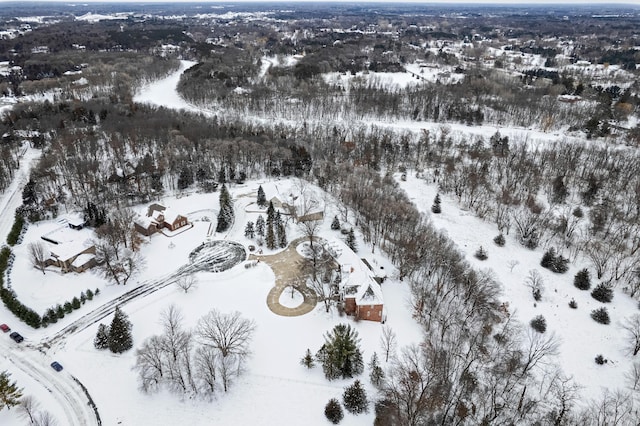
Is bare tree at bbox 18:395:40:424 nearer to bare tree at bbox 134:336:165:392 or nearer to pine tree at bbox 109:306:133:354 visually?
pine tree at bbox 109:306:133:354

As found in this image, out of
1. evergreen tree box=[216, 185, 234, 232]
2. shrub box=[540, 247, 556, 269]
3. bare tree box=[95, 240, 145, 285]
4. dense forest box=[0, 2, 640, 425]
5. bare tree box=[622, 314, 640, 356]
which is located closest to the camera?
dense forest box=[0, 2, 640, 425]

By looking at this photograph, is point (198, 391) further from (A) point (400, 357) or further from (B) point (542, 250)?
(B) point (542, 250)

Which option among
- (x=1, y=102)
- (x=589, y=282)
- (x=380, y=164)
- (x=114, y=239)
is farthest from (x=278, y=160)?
(x=1, y=102)

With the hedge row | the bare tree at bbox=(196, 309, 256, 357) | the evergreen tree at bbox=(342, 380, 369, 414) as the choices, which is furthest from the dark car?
the evergreen tree at bbox=(342, 380, 369, 414)

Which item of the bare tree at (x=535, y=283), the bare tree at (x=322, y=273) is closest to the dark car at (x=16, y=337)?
the bare tree at (x=322, y=273)

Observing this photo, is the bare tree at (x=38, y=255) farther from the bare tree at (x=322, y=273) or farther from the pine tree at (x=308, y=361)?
the pine tree at (x=308, y=361)

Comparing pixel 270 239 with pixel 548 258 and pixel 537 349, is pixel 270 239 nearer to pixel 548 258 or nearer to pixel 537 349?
pixel 537 349

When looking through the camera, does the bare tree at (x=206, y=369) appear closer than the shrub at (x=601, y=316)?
Yes
